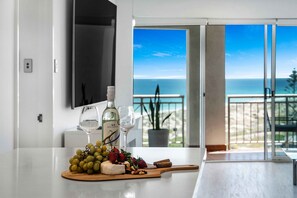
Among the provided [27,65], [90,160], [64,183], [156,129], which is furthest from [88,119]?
[156,129]

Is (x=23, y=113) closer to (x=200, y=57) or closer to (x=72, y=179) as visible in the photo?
(x=72, y=179)

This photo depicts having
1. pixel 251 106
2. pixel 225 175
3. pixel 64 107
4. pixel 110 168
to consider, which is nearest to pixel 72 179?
pixel 110 168

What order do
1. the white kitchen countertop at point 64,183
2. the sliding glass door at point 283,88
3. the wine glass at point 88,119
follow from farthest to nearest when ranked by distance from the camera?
1. the sliding glass door at point 283,88
2. the wine glass at point 88,119
3. the white kitchen countertop at point 64,183

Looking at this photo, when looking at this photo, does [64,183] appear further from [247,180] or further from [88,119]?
[247,180]

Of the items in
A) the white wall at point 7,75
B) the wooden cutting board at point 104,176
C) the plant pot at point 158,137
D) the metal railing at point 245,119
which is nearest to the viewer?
the wooden cutting board at point 104,176

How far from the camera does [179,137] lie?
7.13m

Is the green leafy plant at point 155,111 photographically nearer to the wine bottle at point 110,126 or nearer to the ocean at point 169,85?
the ocean at point 169,85

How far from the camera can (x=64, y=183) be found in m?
1.53

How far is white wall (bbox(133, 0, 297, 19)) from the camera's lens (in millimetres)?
6547

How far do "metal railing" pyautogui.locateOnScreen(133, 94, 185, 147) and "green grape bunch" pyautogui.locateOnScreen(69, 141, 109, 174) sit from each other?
17.3 feet

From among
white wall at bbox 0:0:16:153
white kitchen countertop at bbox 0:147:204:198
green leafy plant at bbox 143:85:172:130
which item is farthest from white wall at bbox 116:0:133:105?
white kitchen countertop at bbox 0:147:204:198

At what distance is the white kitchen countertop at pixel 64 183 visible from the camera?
54.4 inches

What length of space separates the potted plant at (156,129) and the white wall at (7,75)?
3406mm

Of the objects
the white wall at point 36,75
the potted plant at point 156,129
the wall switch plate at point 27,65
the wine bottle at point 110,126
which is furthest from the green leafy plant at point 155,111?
the wine bottle at point 110,126
